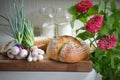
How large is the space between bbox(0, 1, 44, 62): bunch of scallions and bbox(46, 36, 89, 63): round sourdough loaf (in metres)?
0.06

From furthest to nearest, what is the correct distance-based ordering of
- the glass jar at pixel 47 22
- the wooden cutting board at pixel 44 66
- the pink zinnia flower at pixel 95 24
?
the glass jar at pixel 47 22 → the wooden cutting board at pixel 44 66 → the pink zinnia flower at pixel 95 24

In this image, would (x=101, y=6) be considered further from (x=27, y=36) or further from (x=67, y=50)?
(x=27, y=36)

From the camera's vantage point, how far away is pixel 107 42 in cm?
65

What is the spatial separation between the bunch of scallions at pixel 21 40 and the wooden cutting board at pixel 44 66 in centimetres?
2

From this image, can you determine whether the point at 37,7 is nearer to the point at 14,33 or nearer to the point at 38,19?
the point at 38,19

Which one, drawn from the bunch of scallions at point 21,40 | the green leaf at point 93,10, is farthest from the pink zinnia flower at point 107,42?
the bunch of scallions at point 21,40

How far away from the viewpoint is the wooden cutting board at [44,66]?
75 cm

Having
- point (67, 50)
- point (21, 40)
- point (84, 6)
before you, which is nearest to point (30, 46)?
point (21, 40)

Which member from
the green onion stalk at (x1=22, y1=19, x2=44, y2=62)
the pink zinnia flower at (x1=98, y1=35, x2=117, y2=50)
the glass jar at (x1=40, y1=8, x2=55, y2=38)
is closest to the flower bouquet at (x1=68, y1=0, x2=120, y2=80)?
the pink zinnia flower at (x1=98, y1=35, x2=117, y2=50)

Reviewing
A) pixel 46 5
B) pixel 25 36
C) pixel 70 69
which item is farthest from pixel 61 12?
pixel 70 69

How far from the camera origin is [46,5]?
1.09 meters

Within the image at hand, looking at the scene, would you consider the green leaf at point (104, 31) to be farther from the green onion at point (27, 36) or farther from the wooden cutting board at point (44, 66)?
the green onion at point (27, 36)

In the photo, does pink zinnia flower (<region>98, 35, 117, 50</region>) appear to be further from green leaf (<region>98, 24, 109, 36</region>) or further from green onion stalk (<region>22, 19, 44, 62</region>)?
green onion stalk (<region>22, 19, 44, 62</region>)

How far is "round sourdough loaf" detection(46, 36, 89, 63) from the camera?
737mm
